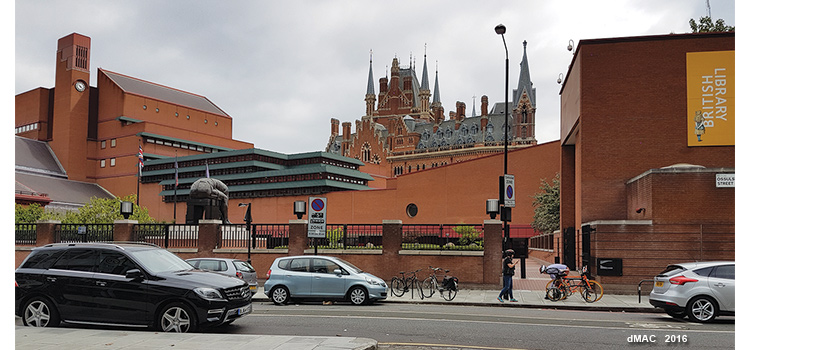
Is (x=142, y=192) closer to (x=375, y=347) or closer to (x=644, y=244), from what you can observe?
(x=644, y=244)

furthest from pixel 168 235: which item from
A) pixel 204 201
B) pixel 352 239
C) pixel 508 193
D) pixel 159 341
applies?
pixel 159 341

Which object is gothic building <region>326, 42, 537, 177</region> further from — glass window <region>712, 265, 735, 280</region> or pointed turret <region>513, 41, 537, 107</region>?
glass window <region>712, 265, 735, 280</region>

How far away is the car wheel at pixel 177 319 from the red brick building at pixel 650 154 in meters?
14.6

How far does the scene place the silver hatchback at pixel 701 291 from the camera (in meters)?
12.6

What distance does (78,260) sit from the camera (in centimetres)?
1036

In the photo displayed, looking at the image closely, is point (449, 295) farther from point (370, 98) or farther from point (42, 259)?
point (370, 98)

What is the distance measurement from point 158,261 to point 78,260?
1272 mm

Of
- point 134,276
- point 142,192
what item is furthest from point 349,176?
point 134,276

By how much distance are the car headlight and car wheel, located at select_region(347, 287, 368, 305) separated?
260 inches

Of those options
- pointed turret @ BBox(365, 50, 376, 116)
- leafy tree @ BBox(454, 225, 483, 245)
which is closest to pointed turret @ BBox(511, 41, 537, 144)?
pointed turret @ BBox(365, 50, 376, 116)

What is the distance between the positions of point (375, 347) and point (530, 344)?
2543 mm

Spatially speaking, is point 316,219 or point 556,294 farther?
point 316,219

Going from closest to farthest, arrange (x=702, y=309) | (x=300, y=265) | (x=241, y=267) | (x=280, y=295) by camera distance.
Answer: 1. (x=702, y=309)
2. (x=280, y=295)
3. (x=300, y=265)
4. (x=241, y=267)

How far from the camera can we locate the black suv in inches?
393
